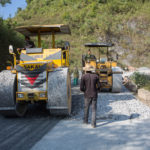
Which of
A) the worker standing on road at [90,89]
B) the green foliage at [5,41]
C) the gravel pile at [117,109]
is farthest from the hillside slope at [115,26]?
the worker standing on road at [90,89]

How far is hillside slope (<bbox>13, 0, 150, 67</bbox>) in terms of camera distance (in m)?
30.2

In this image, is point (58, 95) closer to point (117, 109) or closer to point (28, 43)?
point (117, 109)

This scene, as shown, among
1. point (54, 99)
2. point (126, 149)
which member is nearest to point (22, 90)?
point (54, 99)

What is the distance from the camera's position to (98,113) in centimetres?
737

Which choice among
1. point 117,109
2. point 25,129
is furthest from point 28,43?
point 117,109

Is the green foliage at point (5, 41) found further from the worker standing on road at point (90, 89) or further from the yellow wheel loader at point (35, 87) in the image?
the worker standing on road at point (90, 89)

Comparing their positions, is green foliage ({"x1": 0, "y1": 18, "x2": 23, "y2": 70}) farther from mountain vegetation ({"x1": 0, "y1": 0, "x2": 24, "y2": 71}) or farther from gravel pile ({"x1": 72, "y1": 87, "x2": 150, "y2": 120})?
gravel pile ({"x1": 72, "y1": 87, "x2": 150, "y2": 120})

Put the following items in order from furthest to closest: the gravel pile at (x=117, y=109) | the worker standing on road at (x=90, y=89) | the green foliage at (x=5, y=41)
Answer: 1. the green foliage at (x=5, y=41)
2. the gravel pile at (x=117, y=109)
3. the worker standing on road at (x=90, y=89)

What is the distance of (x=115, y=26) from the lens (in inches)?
1337

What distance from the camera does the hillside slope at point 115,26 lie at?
3017 centimetres

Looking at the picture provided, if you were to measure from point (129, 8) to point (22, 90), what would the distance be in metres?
36.6

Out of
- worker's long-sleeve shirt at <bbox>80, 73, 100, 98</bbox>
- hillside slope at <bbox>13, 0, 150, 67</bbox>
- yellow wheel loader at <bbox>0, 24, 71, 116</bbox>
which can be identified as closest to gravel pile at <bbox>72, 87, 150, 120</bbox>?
yellow wheel loader at <bbox>0, 24, 71, 116</bbox>

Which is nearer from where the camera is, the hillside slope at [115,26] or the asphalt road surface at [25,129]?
the asphalt road surface at [25,129]

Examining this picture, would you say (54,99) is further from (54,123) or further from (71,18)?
(71,18)
